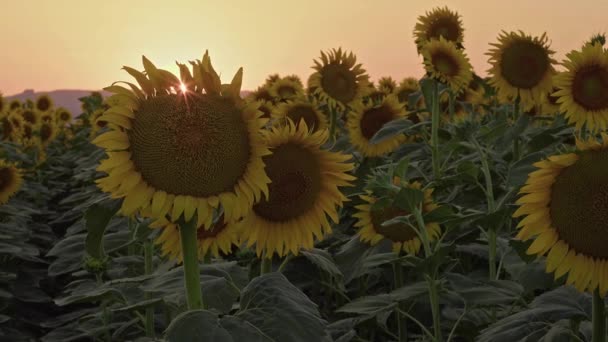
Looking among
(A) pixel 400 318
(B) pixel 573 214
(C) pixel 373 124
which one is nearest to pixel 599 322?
(B) pixel 573 214

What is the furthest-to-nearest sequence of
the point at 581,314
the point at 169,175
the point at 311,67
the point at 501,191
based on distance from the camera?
the point at 311,67 → the point at 501,191 → the point at 581,314 → the point at 169,175

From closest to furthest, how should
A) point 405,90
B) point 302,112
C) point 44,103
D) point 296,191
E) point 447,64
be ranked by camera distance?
1. point 296,191
2. point 447,64
3. point 302,112
4. point 405,90
5. point 44,103

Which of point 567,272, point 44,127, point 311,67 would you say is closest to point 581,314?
point 567,272

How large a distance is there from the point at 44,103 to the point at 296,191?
741 inches

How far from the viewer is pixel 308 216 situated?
2.92 meters

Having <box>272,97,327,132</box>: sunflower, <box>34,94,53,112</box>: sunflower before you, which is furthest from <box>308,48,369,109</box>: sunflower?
<box>34,94,53,112</box>: sunflower

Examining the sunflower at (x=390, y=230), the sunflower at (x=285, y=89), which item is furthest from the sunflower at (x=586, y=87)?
the sunflower at (x=285, y=89)

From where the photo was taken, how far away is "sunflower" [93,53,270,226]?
7.06 feet

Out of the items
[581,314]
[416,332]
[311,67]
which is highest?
[311,67]

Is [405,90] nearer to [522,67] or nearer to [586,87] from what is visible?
[522,67]

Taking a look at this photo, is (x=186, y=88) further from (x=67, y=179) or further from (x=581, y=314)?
(x=67, y=179)

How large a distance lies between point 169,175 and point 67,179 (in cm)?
1199

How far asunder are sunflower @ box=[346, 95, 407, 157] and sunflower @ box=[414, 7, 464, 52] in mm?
767

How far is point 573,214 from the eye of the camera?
8.30 feet
